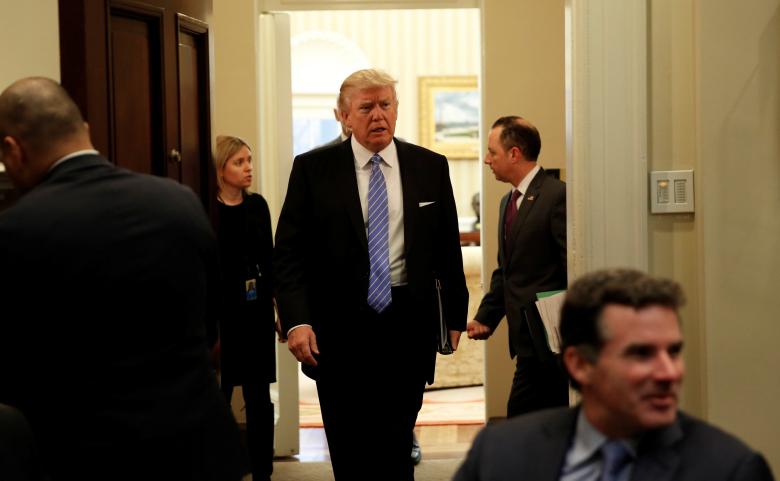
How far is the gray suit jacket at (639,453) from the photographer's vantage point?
1726 millimetres

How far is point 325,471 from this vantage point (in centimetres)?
558

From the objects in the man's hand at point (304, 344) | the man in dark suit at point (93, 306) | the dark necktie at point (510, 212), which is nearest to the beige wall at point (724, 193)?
the man's hand at point (304, 344)

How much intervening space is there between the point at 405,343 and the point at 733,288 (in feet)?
3.43

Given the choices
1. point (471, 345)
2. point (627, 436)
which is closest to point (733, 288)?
point (627, 436)

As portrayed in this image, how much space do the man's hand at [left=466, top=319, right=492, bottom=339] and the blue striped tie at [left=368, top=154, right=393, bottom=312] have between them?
1.12 meters

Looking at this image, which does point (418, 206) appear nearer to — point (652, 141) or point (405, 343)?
point (405, 343)

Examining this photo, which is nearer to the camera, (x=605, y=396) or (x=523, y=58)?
(x=605, y=396)

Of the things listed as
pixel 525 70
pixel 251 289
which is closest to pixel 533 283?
pixel 251 289

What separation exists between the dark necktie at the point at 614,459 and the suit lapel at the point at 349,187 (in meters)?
1.99

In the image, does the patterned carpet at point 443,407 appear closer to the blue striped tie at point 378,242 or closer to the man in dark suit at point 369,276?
the man in dark suit at point 369,276

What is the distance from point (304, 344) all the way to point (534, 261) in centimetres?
130

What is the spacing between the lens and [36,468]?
7.14 feet

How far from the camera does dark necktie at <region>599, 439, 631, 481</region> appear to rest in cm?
178

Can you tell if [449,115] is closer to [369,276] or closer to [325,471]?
[325,471]
